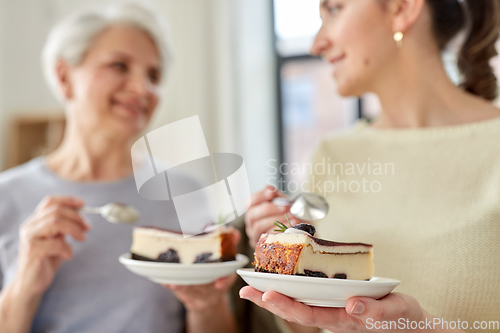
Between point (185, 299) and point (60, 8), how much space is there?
87.7 inches

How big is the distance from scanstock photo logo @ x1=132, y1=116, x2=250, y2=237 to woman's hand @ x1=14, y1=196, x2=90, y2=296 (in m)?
0.33

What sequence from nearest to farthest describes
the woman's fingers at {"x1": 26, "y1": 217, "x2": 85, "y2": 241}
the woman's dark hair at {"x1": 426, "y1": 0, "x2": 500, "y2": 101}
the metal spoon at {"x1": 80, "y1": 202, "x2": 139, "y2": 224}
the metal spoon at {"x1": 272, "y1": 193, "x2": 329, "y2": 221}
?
the metal spoon at {"x1": 272, "y1": 193, "x2": 329, "y2": 221}
the woman's dark hair at {"x1": 426, "y1": 0, "x2": 500, "y2": 101}
the woman's fingers at {"x1": 26, "y1": 217, "x2": 85, "y2": 241}
the metal spoon at {"x1": 80, "y1": 202, "x2": 139, "y2": 224}

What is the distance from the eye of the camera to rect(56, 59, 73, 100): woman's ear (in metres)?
0.96

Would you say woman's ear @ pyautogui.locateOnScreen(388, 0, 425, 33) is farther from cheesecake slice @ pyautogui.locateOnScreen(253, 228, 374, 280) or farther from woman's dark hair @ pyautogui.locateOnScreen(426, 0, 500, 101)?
cheesecake slice @ pyautogui.locateOnScreen(253, 228, 374, 280)

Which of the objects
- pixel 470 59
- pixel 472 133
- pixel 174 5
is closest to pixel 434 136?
pixel 472 133

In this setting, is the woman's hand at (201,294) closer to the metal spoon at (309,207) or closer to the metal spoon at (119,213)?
the metal spoon at (119,213)

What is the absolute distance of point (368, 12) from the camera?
0.45 metres

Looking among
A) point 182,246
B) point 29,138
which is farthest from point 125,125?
point 29,138

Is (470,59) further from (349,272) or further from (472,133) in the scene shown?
(349,272)

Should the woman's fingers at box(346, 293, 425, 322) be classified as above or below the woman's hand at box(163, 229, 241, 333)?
above

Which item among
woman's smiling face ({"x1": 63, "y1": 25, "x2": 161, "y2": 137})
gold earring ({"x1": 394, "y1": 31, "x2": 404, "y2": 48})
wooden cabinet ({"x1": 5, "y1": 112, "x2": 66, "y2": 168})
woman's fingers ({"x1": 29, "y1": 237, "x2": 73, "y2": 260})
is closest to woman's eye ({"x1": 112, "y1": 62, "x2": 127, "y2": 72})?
woman's smiling face ({"x1": 63, "y1": 25, "x2": 161, "y2": 137})

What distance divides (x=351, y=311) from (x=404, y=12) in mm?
317

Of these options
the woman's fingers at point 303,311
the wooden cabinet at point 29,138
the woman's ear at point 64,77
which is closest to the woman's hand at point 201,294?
the woman's fingers at point 303,311

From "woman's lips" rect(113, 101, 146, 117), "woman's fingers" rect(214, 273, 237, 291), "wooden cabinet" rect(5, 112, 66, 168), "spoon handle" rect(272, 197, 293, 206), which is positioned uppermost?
"woman's lips" rect(113, 101, 146, 117)
